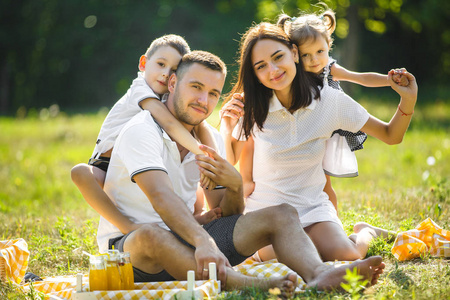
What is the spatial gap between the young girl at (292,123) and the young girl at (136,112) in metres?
0.52

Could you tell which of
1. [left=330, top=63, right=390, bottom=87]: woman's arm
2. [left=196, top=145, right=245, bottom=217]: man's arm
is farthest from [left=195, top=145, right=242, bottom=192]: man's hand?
[left=330, top=63, right=390, bottom=87]: woman's arm

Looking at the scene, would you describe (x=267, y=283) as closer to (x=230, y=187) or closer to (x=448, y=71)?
(x=230, y=187)

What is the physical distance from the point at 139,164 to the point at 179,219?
431mm

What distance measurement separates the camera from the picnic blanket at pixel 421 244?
4.00 metres

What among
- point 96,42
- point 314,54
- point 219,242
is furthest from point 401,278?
point 96,42

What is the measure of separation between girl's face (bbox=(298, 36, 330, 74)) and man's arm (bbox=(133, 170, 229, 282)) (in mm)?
1691

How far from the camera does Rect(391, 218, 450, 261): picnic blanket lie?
13.1 feet

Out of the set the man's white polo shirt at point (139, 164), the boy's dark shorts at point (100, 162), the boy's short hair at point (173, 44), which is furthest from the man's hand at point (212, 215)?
the boy's short hair at point (173, 44)

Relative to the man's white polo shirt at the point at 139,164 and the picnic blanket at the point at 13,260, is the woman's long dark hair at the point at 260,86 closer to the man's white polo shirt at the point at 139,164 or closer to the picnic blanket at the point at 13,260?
the man's white polo shirt at the point at 139,164

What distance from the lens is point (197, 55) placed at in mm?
3975

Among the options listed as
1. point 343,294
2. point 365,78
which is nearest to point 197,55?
point 365,78

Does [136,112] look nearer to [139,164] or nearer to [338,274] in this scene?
[139,164]

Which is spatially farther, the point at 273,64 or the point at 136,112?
the point at 136,112

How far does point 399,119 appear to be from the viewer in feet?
13.8
